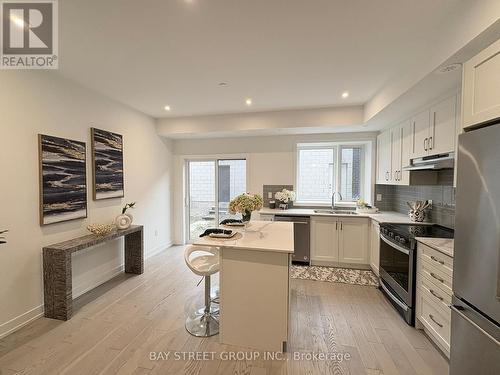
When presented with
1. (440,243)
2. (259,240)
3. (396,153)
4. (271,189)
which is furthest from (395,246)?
(271,189)

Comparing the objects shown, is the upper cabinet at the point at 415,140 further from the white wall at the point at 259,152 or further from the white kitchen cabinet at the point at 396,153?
the white wall at the point at 259,152

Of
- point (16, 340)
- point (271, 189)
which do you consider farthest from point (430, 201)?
point (16, 340)

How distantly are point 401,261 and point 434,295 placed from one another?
552mm

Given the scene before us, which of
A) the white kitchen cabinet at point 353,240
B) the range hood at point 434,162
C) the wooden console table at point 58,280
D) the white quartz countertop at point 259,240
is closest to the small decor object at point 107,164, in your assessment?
the wooden console table at point 58,280

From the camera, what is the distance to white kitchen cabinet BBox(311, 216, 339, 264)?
3.83m

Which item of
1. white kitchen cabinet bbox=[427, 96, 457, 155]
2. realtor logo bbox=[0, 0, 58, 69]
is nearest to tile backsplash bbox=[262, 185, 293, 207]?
white kitchen cabinet bbox=[427, 96, 457, 155]

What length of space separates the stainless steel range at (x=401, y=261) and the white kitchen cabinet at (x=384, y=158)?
1046 mm

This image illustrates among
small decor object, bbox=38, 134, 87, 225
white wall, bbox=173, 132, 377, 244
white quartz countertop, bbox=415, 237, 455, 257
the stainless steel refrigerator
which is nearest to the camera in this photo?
the stainless steel refrigerator

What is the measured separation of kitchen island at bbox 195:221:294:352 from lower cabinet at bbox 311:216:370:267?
1945 mm

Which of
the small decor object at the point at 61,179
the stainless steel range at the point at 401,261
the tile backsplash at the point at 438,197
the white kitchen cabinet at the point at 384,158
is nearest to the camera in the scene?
the stainless steel range at the point at 401,261

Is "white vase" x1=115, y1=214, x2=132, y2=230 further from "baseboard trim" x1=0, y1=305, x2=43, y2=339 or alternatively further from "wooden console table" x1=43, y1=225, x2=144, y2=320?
"baseboard trim" x1=0, y1=305, x2=43, y2=339

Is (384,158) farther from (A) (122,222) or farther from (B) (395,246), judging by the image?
(A) (122,222)

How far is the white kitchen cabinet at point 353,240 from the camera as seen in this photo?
12.2 feet

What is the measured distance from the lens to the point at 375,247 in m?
3.47
